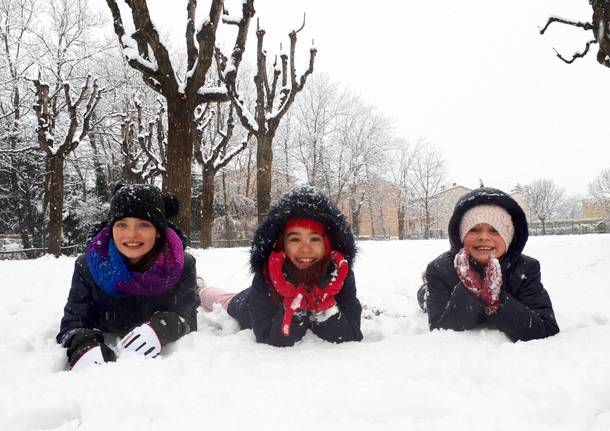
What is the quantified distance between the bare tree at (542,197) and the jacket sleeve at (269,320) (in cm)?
4605

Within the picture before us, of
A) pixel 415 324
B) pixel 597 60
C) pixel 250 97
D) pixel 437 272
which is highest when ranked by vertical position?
pixel 250 97

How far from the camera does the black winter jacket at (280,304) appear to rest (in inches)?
93.0

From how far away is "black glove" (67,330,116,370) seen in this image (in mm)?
2012

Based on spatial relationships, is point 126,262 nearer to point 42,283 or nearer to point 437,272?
point 437,272

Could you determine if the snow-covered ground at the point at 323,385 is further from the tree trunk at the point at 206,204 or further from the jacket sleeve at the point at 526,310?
the tree trunk at the point at 206,204

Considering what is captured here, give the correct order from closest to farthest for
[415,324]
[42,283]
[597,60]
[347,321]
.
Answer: [347,321] → [415,324] → [42,283] → [597,60]

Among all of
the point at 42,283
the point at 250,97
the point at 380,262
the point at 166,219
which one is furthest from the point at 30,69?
the point at 166,219

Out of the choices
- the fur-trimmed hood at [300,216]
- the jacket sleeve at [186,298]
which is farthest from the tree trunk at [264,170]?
the fur-trimmed hood at [300,216]

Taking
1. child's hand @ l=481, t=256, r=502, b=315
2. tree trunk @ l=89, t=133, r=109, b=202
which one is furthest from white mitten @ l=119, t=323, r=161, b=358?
tree trunk @ l=89, t=133, r=109, b=202

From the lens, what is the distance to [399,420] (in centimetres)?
132

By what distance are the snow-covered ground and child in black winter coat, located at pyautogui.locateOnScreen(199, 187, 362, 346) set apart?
0.42 ft

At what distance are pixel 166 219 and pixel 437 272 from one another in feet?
6.36

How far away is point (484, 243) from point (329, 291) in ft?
3.47

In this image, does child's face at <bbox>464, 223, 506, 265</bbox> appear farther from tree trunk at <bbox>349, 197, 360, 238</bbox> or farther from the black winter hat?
tree trunk at <bbox>349, 197, 360, 238</bbox>
